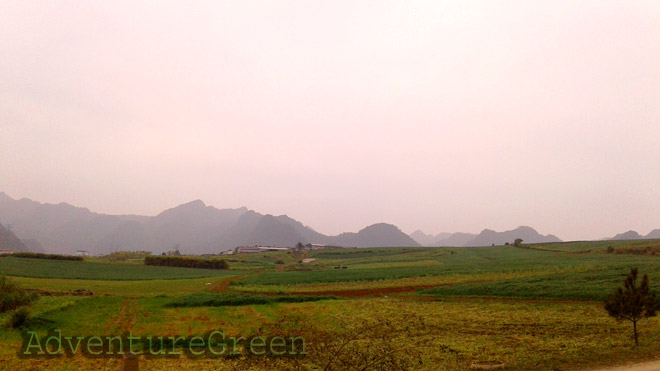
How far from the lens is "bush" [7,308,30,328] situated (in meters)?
23.2

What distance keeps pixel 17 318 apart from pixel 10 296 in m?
8.01

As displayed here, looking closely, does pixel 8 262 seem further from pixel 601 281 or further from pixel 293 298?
pixel 601 281

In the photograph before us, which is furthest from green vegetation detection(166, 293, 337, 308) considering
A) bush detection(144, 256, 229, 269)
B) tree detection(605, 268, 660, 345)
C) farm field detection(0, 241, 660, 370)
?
bush detection(144, 256, 229, 269)

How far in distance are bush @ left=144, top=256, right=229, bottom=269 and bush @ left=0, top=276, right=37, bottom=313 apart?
70.1 meters

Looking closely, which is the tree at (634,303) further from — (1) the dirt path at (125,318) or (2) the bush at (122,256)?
(2) the bush at (122,256)

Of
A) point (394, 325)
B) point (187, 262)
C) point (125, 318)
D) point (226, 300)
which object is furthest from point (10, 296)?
point (187, 262)

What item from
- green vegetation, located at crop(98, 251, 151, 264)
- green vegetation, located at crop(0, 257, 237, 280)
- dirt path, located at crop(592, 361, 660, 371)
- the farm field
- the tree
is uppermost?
the tree

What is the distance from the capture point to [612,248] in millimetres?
82312

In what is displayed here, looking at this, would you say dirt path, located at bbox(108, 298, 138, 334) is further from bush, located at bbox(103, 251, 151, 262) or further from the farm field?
bush, located at bbox(103, 251, 151, 262)

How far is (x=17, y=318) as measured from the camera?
2334cm

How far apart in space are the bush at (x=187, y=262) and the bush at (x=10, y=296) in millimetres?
70050

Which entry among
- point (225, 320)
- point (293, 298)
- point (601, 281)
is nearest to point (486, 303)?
point (601, 281)

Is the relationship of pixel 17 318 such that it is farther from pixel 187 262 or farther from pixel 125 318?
pixel 187 262

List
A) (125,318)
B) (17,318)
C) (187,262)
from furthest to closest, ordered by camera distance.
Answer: (187,262) < (125,318) < (17,318)
